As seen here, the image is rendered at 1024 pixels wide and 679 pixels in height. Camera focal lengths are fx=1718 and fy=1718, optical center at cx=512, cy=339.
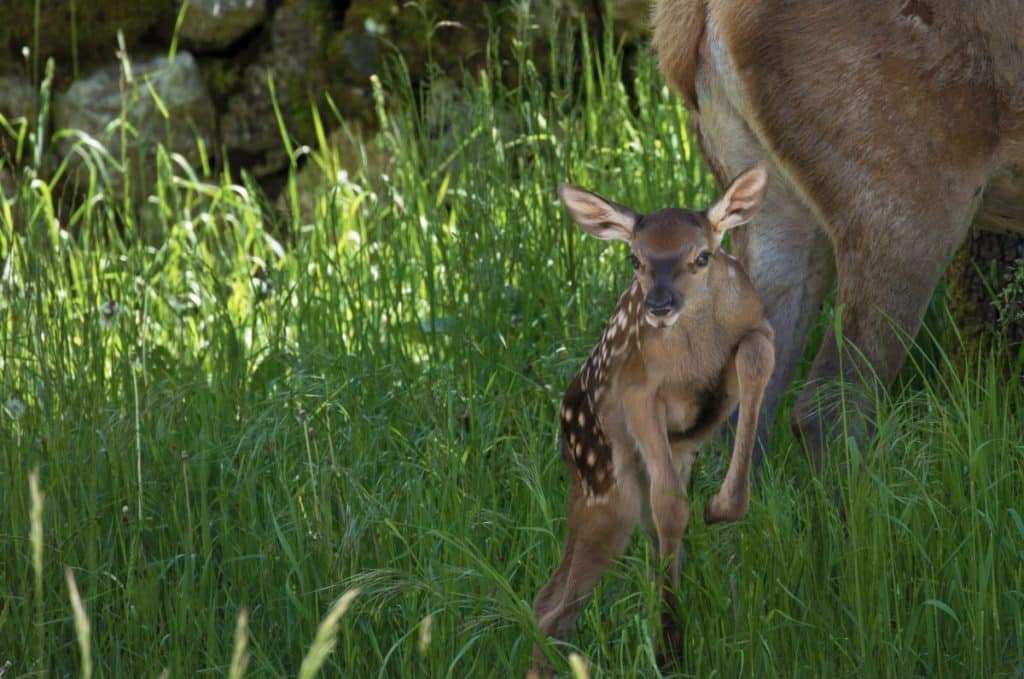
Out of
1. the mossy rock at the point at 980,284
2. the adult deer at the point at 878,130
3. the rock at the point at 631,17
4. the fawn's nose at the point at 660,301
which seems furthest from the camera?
the rock at the point at 631,17

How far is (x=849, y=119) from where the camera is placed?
14.6 ft

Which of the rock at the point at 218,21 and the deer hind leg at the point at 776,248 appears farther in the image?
the rock at the point at 218,21

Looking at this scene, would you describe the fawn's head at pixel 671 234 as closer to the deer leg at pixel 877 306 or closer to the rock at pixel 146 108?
the deer leg at pixel 877 306

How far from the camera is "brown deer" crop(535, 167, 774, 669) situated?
3.39m

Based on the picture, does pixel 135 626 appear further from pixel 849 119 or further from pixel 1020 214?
pixel 1020 214

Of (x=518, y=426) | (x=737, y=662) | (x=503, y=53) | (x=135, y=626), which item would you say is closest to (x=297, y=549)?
(x=135, y=626)

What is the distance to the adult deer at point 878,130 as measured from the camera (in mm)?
4402

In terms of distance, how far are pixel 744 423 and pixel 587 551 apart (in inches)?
17.7

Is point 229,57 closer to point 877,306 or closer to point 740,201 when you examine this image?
point 877,306

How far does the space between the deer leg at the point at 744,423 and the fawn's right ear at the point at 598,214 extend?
0.34 meters

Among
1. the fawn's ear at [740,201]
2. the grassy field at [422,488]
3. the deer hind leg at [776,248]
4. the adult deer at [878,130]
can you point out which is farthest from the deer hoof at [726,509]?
the deer hind leg at [776,248]

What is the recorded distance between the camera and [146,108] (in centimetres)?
757

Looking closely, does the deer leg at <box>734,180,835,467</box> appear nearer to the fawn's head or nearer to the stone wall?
the fawn's head

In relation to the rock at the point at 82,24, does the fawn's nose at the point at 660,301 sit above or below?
below
